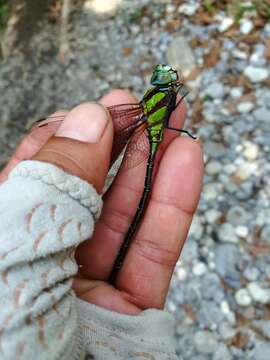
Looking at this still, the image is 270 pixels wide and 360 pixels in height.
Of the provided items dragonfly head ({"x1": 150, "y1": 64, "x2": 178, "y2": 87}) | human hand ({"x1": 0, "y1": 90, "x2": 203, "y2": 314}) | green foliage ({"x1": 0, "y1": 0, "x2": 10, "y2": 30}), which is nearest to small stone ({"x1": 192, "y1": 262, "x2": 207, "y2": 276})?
human hand ({"x1": 0, "y1": 90, "x2": 203, "y2": 314})

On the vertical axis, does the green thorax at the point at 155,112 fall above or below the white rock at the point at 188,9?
below

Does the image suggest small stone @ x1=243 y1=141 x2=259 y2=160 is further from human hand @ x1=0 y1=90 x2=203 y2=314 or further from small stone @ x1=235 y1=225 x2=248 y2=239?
human hand @ x1=0 y1=90 x2=203 y2=314

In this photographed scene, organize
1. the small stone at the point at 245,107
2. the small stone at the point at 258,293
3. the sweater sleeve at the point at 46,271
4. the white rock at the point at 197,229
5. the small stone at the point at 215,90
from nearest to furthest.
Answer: the sweater sleeve at the point at 46,271
the small stone at the point at 258,293
the white rock at the point at 197,229
the small stone at the point at 245,107
the small stone at the point at 215,90

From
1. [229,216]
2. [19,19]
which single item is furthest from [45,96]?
[229,216]

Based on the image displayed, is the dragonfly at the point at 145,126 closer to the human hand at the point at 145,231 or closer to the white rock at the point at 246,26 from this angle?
the human hand at the point at 145,231

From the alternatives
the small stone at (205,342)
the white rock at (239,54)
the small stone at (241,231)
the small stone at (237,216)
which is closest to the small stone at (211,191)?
the small stone at (237,216)

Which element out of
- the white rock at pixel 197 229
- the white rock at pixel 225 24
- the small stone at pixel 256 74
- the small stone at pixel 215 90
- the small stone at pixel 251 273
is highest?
the white rock at pixel 225 24

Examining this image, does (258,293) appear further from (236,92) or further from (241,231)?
(236,92)

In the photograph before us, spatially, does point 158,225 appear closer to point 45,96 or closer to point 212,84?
point 212,84
